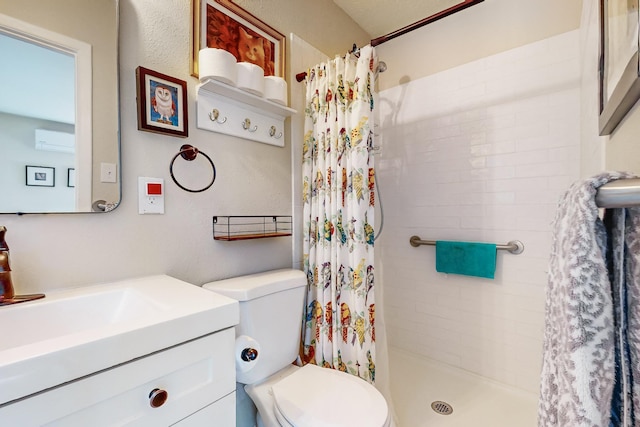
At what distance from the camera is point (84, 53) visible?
975 millimetres

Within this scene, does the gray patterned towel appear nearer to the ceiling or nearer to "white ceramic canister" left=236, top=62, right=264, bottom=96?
Result: "white ceramic canister" left=236, top=62, right=264, bottom=96

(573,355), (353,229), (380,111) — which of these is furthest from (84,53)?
(380,111)

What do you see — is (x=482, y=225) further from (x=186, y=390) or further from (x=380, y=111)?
(x=186, y=390)

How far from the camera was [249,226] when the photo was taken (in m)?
1.46

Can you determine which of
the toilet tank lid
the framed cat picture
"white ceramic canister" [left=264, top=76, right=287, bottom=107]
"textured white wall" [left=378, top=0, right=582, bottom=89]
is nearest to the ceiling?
"textured white wall" [left=378, top=0, right=582, bottom=89]

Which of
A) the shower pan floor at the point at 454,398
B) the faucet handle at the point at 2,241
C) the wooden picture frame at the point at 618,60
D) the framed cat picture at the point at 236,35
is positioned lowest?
the shower pan floor at the point at 454,398

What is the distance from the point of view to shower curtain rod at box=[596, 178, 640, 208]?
1.09 ft

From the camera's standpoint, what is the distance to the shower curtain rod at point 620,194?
33 cm

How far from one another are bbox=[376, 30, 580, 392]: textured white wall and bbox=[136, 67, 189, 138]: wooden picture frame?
1528mm

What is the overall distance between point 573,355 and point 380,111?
221cm

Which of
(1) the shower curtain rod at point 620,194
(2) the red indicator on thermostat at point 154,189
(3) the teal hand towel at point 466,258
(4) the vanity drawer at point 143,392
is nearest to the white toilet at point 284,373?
(4) the vanity drawer at point 143,392

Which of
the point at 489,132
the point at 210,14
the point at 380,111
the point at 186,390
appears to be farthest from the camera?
the point at 380,111

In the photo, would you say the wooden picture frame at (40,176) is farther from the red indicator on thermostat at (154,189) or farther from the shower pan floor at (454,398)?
the shower pan floor at (454,398)

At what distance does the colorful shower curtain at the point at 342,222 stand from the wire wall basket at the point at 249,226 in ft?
0.57
